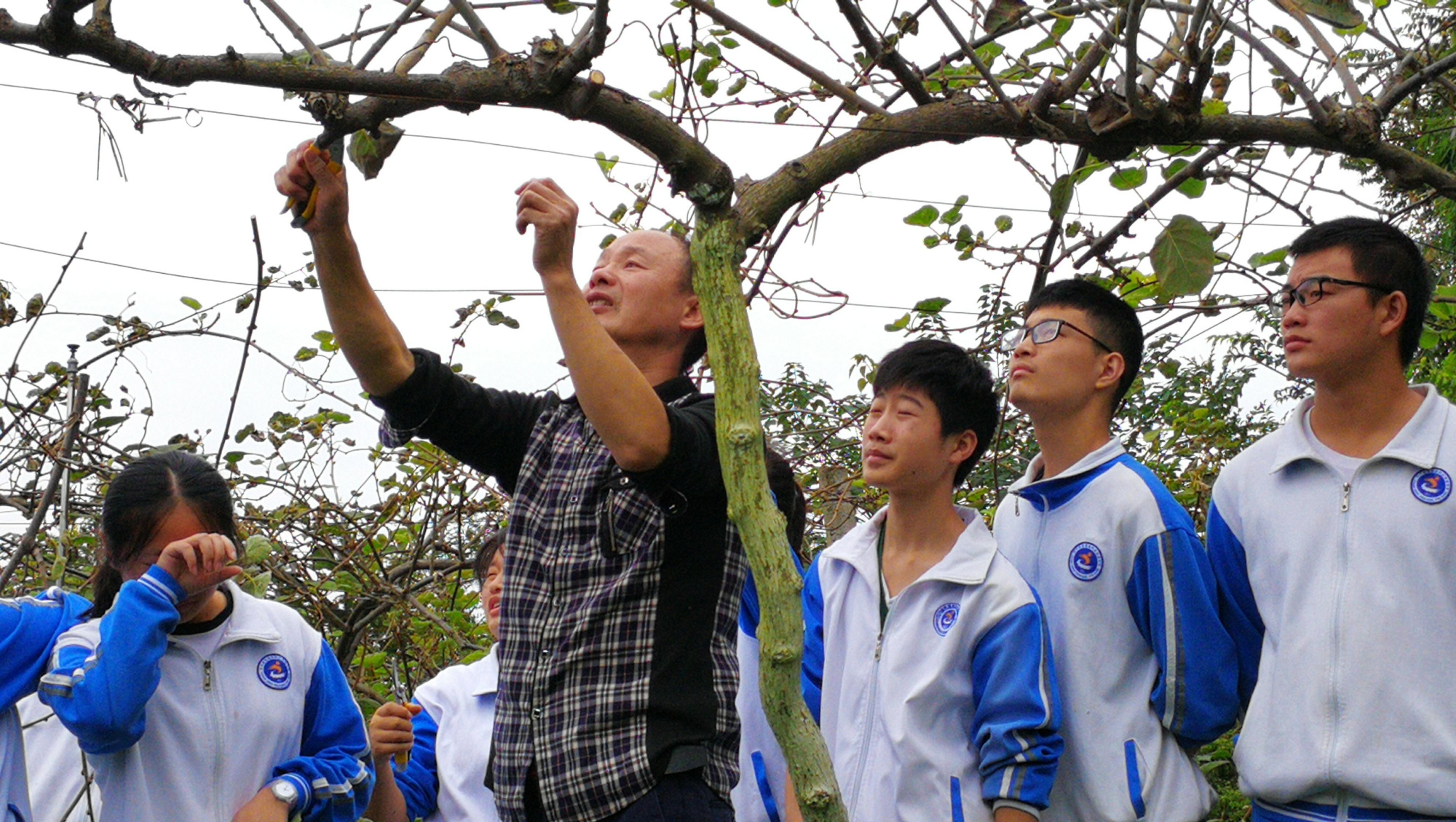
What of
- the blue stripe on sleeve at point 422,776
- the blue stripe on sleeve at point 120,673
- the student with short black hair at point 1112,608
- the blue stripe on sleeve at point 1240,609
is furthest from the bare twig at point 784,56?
the blue stripe on sleeve at point 422,776

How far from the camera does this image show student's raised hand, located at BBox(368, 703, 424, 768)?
2.39 m

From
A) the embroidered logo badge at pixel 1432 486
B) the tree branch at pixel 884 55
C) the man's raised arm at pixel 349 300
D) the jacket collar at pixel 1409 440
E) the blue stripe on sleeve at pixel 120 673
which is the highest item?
the tree branch at pixel 884 55

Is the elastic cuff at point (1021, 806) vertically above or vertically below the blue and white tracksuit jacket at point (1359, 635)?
below

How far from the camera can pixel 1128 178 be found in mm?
2535

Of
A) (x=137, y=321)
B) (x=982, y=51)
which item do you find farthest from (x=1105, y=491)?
(x=137, y=321)

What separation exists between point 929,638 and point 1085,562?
32 cm

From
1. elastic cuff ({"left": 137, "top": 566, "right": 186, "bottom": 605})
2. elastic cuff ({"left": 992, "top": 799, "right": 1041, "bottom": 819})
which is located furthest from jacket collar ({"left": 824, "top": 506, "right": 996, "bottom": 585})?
elastic cuff ({"left": 137, "top": 566, "right": 186, "bottom": 605})

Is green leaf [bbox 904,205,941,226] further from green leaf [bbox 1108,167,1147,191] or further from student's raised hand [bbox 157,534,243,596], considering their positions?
student's raised hand [bbox 157,534,243,596]

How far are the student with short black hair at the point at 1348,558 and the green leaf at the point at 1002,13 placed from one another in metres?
0.66

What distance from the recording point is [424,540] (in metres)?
3.99

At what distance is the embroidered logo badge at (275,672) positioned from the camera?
2318 mm

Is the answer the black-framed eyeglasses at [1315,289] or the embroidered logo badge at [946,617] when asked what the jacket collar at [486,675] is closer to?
the embroidered logo badge at [946,617]

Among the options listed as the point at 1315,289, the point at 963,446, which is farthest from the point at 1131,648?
the point at 1315,289

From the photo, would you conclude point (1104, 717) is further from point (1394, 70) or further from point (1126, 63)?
point (1394, 70)
